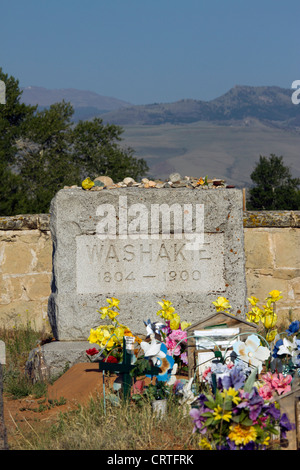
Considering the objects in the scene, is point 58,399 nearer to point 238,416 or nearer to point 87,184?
point 87,184

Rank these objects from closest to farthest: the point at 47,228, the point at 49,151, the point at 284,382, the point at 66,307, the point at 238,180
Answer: the point at 284,382, the point at 66,307, the point at 47,228, the point at 49,151, the point at 238,180

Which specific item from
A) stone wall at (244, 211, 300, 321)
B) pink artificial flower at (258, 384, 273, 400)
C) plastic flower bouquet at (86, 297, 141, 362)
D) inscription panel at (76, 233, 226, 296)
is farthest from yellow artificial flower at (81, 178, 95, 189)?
pink artificial flower at (258, 384, 273, 400)

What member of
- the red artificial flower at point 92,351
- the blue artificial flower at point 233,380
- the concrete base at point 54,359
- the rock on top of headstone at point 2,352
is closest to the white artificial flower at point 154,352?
the blue artificial flower at point 233,380

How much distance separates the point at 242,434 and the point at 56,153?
14.8 m

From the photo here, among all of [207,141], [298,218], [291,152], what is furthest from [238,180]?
[298,218]

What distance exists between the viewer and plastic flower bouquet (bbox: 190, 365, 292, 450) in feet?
10.3

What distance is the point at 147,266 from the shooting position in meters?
6.20

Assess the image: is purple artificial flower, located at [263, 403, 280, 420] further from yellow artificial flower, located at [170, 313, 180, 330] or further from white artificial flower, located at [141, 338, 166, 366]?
yellow artificial flower, located at [170, 313, 180, 330]

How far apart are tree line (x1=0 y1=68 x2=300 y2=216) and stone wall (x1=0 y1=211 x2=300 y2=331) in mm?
6892

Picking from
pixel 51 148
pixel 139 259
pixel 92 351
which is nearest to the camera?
pixel 92 351

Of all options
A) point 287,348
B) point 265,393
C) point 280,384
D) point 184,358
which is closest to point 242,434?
point 265,393

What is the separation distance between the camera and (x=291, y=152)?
16538 centimetres

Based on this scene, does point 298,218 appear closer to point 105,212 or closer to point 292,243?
point 292,243
